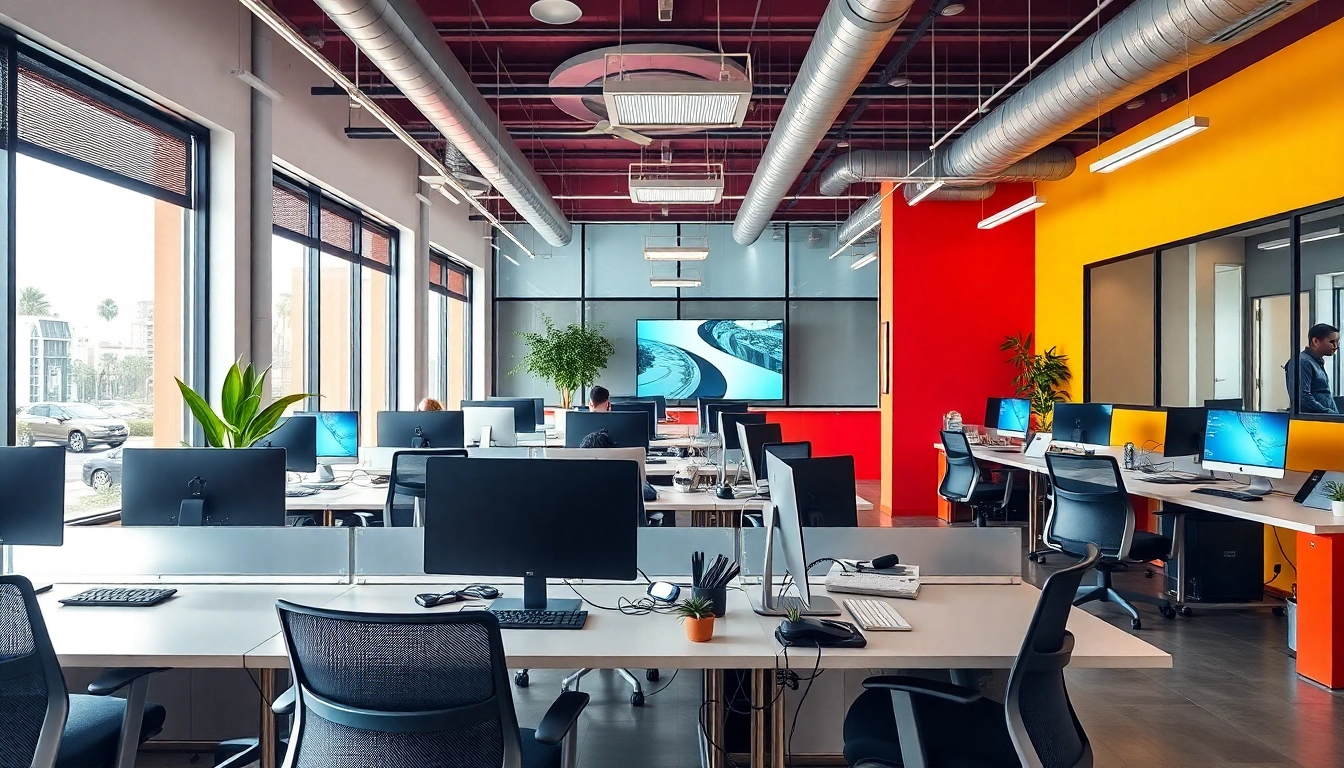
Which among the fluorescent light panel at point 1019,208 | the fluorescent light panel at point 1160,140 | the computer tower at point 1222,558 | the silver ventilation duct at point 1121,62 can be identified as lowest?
the computer tower at point 1222,558

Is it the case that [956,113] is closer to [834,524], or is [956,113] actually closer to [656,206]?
[656,206]

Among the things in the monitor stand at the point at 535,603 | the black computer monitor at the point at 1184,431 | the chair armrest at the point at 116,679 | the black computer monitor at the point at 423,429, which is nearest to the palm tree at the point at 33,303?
the black computer monitor at the point at 423,429

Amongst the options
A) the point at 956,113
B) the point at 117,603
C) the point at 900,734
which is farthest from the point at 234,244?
the point at 956,113

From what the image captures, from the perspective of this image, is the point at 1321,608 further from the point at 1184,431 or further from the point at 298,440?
the point at 298,440

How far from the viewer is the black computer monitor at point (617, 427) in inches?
239

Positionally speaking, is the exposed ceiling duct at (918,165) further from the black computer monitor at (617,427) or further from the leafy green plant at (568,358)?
the leafy green plant at (568,358)

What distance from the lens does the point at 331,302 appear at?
8258 mm

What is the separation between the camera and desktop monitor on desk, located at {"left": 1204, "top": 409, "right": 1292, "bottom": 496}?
16.4 ft

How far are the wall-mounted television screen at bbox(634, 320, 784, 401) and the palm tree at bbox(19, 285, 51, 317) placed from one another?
906 cm

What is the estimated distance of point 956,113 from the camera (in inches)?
339

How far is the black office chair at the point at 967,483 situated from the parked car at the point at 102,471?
6.17 metres

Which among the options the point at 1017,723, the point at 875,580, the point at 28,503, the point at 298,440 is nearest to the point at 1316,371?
the point at 875,580

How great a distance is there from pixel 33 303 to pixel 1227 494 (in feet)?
22.4

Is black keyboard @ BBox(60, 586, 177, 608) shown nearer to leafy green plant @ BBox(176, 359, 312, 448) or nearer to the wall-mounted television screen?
leafy green plant @ BBox(176, 359, 312, 448)
